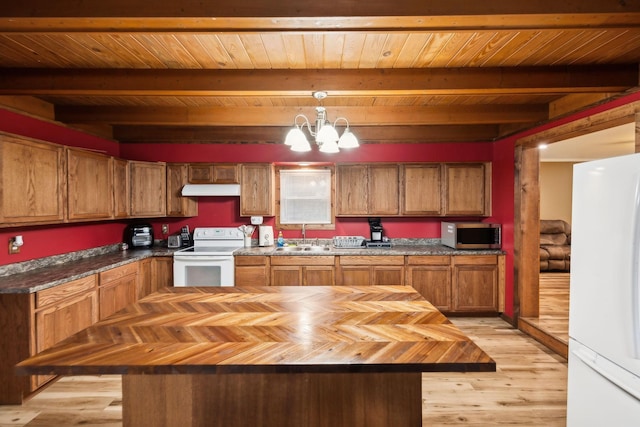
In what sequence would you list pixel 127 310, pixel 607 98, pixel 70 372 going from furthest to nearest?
pixel 607 98
pixel 127 310
pixel 70 372

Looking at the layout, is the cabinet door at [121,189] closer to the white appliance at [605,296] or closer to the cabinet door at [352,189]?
the cabinet door at [352,189]

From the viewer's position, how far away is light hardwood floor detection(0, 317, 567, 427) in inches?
95.7

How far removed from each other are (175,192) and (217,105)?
152 cm

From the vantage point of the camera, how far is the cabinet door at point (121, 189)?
13.6ft

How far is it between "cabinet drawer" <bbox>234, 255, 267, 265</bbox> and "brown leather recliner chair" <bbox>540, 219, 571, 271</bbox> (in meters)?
5.80

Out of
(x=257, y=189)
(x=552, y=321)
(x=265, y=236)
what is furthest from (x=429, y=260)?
(x=257, y=189)

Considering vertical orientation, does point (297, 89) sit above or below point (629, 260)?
above

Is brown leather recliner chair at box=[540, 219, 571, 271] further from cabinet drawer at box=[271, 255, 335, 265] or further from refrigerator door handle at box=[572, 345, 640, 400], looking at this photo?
refrigerator door handle at box=[572, 345, 640, 400]

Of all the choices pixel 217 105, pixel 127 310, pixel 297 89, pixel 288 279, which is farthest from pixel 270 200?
pixel 127 310

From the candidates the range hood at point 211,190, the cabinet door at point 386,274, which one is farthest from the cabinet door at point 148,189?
the cabinet door at point 386,274

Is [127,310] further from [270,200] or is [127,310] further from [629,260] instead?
[270,200]

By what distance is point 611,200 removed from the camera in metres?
1.74

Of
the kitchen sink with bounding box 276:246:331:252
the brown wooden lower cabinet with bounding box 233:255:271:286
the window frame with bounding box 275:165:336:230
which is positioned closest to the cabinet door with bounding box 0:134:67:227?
the brown wooden lower cabinet with bounding box 233:255:271:286

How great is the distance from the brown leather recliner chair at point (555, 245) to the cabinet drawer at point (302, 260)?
512 centimetres
